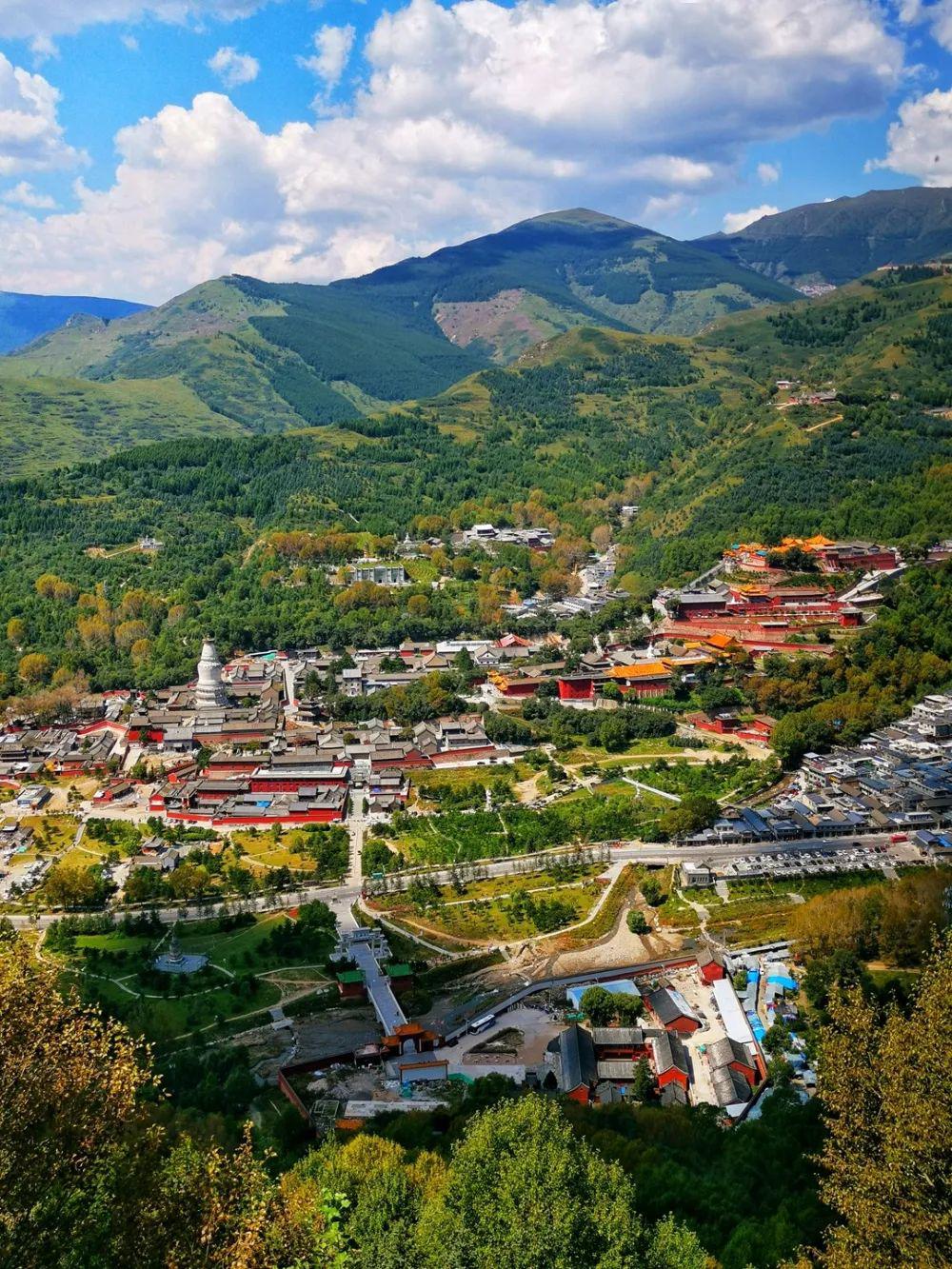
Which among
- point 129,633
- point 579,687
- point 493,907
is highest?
point 129,633

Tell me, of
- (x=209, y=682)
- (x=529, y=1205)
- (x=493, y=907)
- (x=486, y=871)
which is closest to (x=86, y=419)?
(x=209, y=682)

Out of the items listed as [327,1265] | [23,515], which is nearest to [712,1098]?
[327,1265]

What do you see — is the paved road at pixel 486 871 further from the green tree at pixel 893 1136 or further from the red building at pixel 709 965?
the green tree at pixel 893 1136

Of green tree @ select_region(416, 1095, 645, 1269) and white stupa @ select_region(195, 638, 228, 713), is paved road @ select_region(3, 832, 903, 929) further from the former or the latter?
white stupa @ select_region(195, 638, 228, 713)

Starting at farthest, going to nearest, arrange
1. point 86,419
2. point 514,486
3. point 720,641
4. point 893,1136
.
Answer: point 86,419 → point 514,486 → point 720,641 → point 893,1136

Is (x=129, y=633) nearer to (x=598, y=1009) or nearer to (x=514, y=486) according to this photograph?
(x=514, y=486)

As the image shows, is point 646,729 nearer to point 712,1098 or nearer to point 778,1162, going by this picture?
point 712,1098

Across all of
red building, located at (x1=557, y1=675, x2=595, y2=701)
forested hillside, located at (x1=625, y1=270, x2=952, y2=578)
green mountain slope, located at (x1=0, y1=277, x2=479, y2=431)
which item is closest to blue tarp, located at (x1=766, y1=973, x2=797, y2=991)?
red building, located at (x1=557, y1=675, x2=595, y2=701)

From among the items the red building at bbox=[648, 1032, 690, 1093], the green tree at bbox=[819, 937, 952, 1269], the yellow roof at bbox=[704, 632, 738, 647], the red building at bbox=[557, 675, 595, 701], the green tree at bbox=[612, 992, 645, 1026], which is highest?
the green tree at bbox=[819, 937, 952, 1269]

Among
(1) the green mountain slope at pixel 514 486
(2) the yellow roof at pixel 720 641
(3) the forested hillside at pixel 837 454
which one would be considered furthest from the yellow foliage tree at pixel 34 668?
(3) the forested hillside at pixel 837 454
